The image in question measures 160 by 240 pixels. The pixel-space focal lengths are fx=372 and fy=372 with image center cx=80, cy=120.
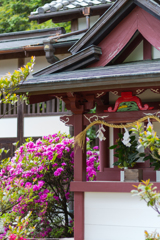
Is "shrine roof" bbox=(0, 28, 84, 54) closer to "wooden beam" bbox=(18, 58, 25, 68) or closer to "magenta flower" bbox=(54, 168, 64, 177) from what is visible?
"wooden beam" bbox=(18, 58, 25, 68)

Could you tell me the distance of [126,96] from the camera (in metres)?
6.05

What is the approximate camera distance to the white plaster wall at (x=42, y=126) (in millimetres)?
10797

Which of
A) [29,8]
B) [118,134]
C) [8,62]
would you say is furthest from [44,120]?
[29,8]

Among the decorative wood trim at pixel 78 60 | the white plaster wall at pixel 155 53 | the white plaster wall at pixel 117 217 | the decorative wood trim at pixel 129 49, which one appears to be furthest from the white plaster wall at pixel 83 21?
the white plaster wall at pixel 117 217

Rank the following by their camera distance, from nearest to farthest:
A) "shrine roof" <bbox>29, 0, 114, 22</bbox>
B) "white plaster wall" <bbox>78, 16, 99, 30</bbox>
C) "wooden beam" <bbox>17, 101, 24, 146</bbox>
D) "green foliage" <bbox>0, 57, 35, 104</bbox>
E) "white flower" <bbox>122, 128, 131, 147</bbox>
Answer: "green foliage" <bbox>0, 57, 35, 104</bbox> < "white flower" <bbox>122, 128, 131, 147</bbox> < "shrine roof" <bbox>29, 0, 114, 22</bbox> < "wooden beam" <bbox>17, 101, 24, 146</bbox> < "white plaster wall" <bbox>78, 16, 99, 30</bbox>

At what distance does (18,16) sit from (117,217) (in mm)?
15934

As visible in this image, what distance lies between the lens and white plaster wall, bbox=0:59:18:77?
11.4m

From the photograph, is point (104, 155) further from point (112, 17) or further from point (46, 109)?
point (46, 109)

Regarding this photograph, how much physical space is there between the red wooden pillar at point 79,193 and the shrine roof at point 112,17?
4.39 feet

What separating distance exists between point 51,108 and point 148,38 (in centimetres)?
539

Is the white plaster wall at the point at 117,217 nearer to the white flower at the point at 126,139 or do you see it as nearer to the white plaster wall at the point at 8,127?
the white flower at the point at 126,139

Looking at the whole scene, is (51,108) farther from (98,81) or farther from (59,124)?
(98,81)

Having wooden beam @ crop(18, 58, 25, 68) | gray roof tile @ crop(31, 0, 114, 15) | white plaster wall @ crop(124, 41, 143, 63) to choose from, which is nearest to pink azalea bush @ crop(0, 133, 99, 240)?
white plaster wall @ crop(124, 41, 143, 63)

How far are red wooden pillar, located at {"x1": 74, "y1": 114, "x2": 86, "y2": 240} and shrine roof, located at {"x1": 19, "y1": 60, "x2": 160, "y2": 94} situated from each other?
2.35 ft
